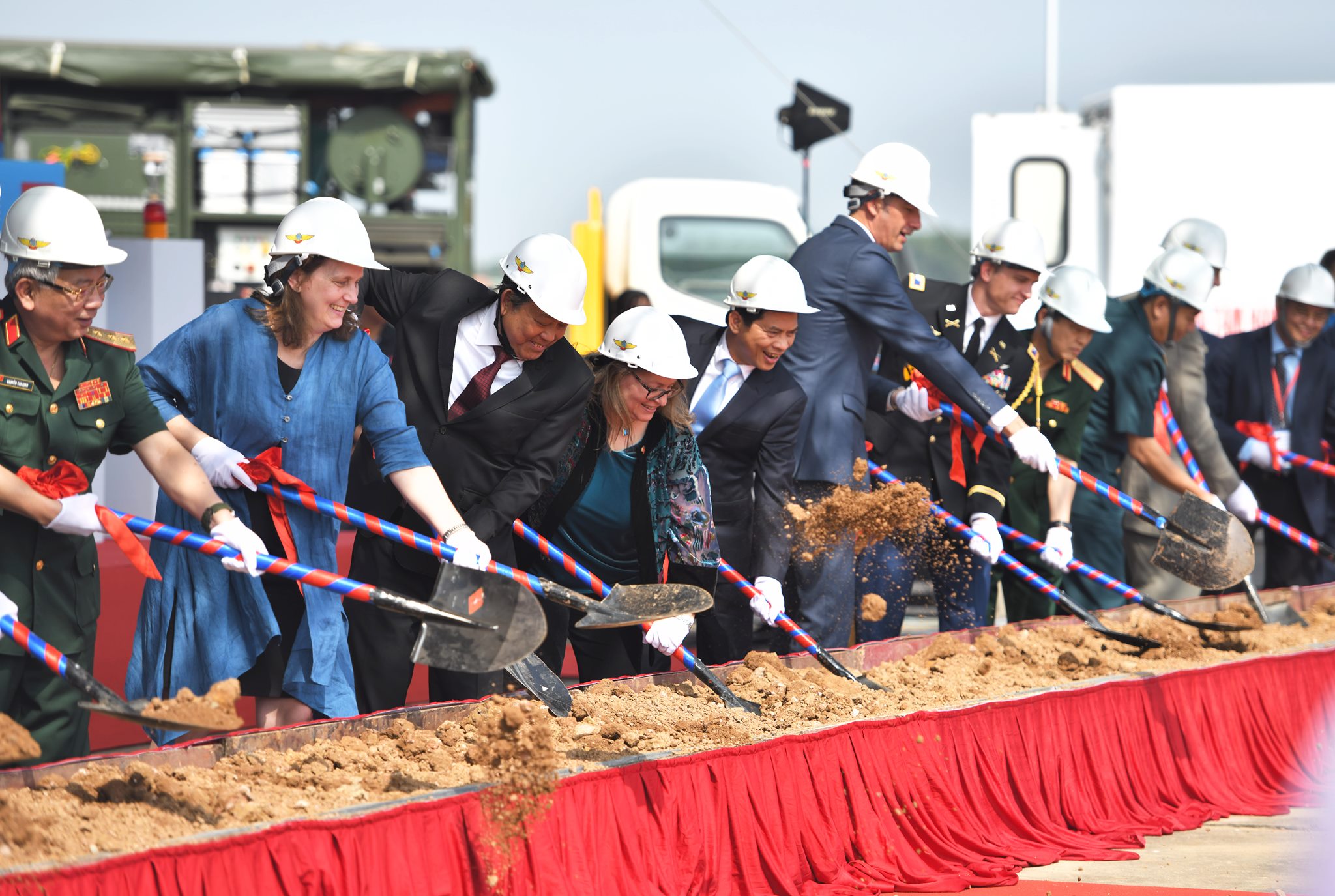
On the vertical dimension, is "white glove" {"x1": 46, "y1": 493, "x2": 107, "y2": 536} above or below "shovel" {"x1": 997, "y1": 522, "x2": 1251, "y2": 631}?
above

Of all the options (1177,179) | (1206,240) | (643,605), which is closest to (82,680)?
(643,605)

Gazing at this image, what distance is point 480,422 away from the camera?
4.60 metres

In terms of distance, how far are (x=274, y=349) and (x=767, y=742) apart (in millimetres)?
1750

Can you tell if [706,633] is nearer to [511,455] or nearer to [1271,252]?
[511,455]

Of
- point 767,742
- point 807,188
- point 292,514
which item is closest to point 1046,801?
point 767,742

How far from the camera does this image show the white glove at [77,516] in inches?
142

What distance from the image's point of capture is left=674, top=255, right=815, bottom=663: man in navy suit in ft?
17.7

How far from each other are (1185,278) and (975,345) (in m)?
1.29

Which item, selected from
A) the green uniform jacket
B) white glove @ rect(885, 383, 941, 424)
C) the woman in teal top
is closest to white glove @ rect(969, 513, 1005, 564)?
white glove @ rect(885, 383, 941, 424)

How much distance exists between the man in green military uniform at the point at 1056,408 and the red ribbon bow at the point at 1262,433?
59.3 inches

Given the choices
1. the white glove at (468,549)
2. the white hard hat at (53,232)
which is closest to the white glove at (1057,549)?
the white glove at (468,549)

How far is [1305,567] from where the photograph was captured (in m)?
7.87

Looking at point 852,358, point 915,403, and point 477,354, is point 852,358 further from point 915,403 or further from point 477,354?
point 477,354

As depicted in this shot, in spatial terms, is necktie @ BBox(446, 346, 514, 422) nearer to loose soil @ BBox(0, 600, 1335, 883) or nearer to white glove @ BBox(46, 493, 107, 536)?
loose soil @ BBox(0, 600, 1335, 883)
